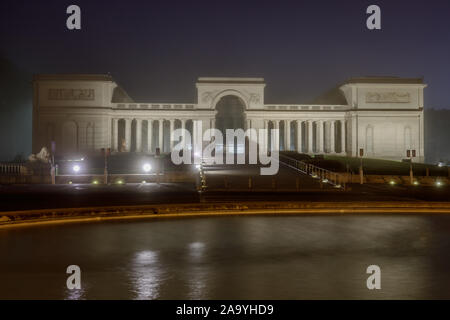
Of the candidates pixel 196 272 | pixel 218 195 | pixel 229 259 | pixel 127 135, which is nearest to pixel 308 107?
pixel 127 135

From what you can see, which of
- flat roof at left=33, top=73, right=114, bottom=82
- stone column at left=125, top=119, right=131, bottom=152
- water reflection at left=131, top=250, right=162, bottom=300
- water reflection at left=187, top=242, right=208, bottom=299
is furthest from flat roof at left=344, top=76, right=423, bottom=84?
water reflection at left=131, top=250, right=162, bottom=300

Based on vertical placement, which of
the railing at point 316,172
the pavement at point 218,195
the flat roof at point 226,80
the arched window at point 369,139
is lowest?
the pavement at point 218,195

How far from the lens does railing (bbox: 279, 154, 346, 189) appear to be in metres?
34.9

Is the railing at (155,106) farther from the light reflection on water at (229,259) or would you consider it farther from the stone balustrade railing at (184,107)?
the light reflection on water at (229,259)

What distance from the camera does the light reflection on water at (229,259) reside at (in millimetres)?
8914

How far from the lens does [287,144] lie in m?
77.6

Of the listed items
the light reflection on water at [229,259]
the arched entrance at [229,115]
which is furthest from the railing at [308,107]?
the light reflection on water at [229,259]

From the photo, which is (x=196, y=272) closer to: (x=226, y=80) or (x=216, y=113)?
(x=226, y=80)

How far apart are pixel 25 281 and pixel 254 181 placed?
25.4 metres

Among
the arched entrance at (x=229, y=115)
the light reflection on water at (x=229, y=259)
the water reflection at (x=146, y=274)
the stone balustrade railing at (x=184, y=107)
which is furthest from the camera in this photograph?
the arched entrance at (x=229, y=115)

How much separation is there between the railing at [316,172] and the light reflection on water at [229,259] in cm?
1726

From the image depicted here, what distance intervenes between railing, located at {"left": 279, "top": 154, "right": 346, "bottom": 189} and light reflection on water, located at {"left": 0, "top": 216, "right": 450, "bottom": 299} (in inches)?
679

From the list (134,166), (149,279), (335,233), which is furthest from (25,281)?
(134,166)
